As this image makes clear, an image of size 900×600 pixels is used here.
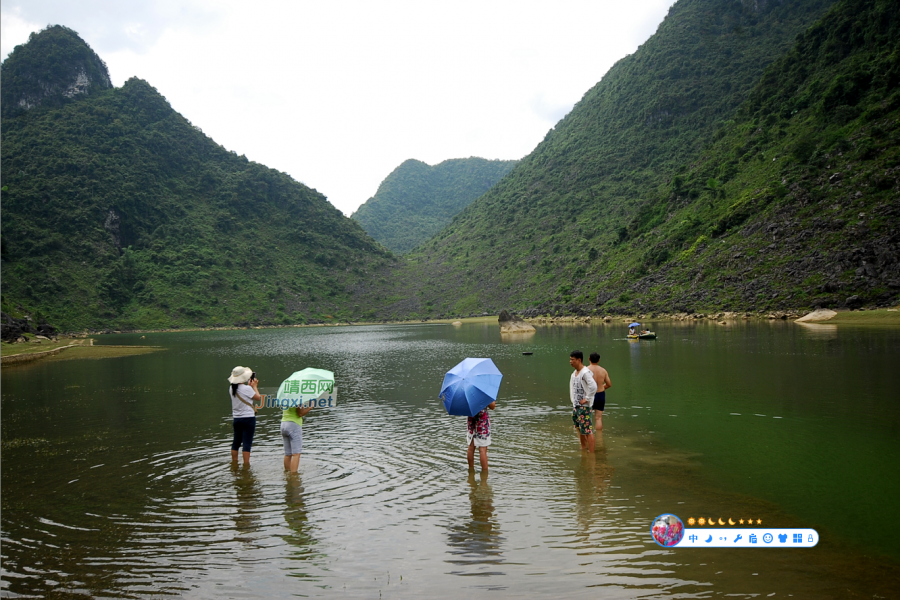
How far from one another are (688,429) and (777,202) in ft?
236

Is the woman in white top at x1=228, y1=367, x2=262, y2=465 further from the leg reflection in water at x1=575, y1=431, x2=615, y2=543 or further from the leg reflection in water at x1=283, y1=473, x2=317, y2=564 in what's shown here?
the leg reflection in water at x1=575, y1=431, x2=615, y2=543

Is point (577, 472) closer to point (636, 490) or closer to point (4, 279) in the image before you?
point (636, 490)

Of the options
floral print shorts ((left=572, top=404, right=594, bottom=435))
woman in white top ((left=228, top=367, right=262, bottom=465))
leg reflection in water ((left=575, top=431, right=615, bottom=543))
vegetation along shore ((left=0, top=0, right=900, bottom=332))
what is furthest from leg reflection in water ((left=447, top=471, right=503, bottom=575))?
vegetation along shore ((left=0, top=0, right=900, bottom=332))

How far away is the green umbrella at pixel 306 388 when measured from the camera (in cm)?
1170

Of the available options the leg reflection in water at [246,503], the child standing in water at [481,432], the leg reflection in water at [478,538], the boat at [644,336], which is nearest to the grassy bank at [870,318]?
the boat at [644,336]

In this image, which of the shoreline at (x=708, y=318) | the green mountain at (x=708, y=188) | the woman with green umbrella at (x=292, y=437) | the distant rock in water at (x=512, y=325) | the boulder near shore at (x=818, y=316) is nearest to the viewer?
the woman with green umbrella at (x=292, y=437)

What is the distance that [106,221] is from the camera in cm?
14412

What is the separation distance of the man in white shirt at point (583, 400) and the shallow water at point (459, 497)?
487 mm

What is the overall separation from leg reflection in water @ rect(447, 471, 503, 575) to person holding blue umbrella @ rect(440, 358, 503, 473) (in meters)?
→ 1.54

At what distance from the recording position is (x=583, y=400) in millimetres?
13109

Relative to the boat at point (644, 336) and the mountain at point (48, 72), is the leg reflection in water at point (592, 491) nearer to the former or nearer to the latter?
the boat at point (644, 336)

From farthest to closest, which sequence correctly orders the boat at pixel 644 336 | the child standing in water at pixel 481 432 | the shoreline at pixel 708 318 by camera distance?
1. the shoreline at pixel 708 318
2. the boat at pixel 644 336
3. the child standing in water at pixel 481 432

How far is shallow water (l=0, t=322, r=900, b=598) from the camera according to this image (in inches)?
275

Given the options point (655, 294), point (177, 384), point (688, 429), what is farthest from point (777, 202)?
point (177, 384)
